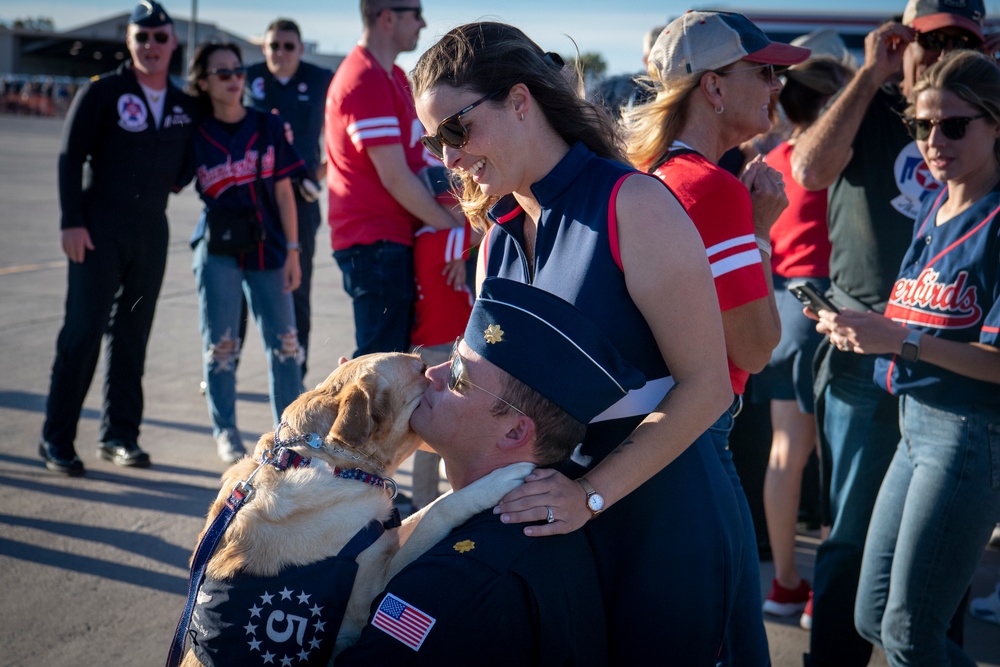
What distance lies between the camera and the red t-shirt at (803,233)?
166 inches

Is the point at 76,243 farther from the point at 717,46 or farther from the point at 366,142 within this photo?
the point at 717,46

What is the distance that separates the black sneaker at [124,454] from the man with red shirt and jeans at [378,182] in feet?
5.62

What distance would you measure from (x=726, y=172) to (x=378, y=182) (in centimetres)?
276

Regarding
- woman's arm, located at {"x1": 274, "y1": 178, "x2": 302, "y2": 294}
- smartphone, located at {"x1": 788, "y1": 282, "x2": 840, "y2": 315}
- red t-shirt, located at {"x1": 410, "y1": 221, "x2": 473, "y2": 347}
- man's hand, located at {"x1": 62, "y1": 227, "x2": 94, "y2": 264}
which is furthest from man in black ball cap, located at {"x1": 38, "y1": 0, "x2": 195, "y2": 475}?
smartphone, located at {"x1": 788, "y1": 282, "x2": 840, "y2": 315}

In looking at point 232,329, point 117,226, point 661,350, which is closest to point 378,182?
point 232,329

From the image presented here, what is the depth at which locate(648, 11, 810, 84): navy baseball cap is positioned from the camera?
8.41 feet

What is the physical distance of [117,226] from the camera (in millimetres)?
5352

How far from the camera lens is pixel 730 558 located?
1.98 m

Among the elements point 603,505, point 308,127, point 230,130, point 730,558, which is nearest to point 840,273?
point 730,558

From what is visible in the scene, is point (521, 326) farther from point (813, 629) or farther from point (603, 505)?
point (813, 629)

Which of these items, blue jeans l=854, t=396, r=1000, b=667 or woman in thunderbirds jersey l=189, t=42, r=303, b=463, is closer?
blue jeans l=854, t=396, r=1000, b=667

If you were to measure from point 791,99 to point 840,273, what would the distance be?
1.36m

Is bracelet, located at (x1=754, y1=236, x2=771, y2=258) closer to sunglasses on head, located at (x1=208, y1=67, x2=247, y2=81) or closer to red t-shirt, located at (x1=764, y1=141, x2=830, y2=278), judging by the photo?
red t-shirt, located at (x1=764, y1=141, x2=830, y2=278)

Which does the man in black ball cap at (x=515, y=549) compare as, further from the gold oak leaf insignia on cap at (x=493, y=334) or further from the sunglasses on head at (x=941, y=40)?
the sunglasses on head at (x=941, y=40)
